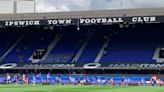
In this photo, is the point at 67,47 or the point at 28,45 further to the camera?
the point at 28,45

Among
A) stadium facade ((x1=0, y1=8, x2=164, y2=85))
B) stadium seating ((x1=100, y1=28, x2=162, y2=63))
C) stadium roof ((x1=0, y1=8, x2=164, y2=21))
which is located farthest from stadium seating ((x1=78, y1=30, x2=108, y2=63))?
stadium roof ((x1=0, y1=8, x2=164, y2=21))

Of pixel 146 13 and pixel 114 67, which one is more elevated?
pixel 146 13

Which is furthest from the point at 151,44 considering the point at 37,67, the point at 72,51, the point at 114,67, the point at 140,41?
the point at 37,67

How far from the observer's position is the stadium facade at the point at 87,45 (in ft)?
231

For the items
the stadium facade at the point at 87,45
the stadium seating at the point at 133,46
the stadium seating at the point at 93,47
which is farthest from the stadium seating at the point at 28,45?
the stadium seating at the point at 133,46

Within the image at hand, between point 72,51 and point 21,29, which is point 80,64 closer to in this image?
point 72,51

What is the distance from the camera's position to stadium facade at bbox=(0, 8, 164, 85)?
70312mm

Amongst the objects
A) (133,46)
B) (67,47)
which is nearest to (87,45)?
(67,47)

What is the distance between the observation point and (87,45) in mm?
79250

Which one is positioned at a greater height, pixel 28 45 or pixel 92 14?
pixel 92 14

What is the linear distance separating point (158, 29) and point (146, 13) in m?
6.34

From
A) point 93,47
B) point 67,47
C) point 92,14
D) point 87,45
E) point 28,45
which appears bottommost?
point 28,45

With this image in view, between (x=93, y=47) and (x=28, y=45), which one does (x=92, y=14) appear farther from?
(x=28, y=45)

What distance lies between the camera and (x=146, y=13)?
234 feet
